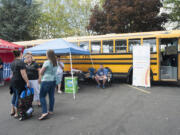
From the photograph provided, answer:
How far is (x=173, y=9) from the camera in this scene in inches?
526

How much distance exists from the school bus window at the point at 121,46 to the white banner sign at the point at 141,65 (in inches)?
25.2

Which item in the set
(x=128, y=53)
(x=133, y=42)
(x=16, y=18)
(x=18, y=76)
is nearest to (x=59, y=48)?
(x=18, y=76)

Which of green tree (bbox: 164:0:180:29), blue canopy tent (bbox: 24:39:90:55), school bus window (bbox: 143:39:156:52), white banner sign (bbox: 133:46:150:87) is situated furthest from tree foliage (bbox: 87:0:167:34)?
blue canopy tent (bbox: 24:39:90:55)

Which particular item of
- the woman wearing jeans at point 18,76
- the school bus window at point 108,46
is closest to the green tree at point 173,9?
the school bus window at point 108,46

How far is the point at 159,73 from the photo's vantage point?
745cm

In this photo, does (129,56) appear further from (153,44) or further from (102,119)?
(102,119)

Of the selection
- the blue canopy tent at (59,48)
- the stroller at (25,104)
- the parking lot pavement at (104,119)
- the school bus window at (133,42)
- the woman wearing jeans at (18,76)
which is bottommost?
the parking lot pavement at (104,119)

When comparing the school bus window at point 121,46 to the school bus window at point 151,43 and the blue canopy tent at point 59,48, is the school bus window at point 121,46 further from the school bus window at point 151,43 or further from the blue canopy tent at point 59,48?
the blue canopy tent at point 59,48

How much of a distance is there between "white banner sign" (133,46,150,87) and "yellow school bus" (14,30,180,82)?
0.30 meters

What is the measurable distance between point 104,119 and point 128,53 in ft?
16.4

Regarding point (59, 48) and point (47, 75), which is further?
point (59, 48)

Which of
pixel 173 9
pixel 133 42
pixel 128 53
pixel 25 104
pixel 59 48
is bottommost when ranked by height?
pixel 25 104

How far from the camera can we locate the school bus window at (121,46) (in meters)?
8.05

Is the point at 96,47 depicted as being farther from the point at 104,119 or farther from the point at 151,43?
the point at 104,119
